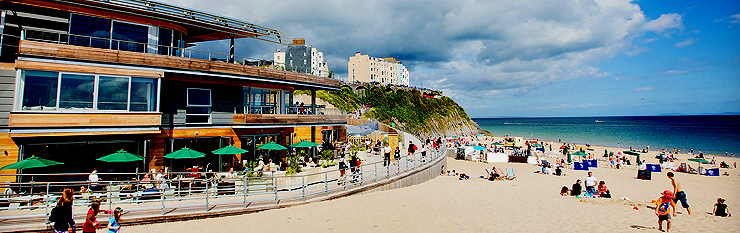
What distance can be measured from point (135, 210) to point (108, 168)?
16.9 feet

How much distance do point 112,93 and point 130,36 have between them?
2.92 metres

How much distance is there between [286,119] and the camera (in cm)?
1892

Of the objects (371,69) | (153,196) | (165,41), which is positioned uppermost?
(371,69)

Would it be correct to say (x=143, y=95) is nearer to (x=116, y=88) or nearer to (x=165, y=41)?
(x=116, y=88)

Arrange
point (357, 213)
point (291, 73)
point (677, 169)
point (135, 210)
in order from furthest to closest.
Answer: point (677, 169) → point (291, 73) → point (357, 213) → point (135, 210)

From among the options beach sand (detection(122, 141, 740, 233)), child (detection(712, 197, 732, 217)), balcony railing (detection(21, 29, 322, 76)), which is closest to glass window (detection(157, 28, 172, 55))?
balcony railing (detection(21, 29, 322, 76))

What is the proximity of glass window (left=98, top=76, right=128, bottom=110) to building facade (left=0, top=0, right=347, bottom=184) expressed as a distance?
3cm

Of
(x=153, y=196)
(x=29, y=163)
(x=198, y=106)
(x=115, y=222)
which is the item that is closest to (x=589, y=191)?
(x=153, y=196)

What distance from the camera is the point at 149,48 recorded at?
49.2ft

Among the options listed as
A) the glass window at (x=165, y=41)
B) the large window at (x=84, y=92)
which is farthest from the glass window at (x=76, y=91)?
the glass window at (x=165, y=41)

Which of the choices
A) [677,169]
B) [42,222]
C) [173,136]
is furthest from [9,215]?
[677,169]

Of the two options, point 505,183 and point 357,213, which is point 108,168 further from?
point 505,183

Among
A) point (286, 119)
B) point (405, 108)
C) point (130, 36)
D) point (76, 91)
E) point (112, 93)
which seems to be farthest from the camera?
point (405, 108)

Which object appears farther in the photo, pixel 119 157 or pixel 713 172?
pixel 713 172
